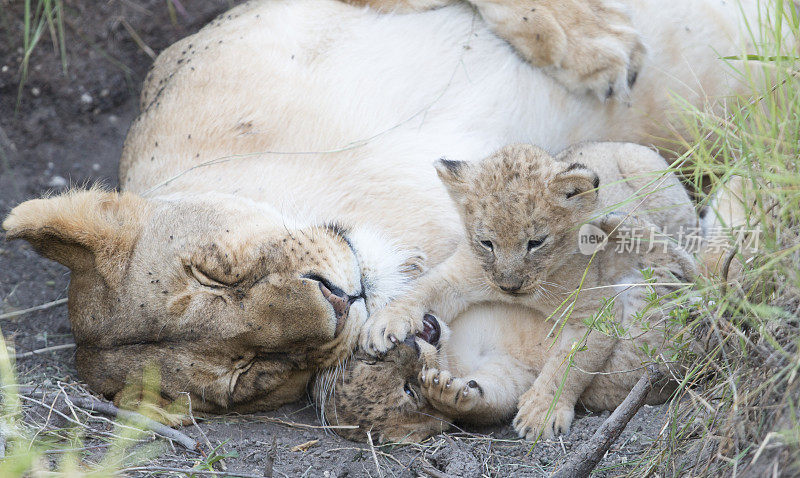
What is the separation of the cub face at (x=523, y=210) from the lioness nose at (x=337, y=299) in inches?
22.0

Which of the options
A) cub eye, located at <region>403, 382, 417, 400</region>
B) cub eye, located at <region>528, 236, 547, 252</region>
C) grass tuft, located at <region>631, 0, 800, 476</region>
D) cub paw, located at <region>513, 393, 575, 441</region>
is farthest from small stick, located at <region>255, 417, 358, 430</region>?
grass tuft, located at <region>631, 0, 800, 476</region>

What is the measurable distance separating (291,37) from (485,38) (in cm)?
98

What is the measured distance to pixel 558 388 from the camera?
3.19 meters

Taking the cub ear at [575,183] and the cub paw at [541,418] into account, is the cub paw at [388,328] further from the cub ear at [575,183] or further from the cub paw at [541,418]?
the cub ear at [575,183]

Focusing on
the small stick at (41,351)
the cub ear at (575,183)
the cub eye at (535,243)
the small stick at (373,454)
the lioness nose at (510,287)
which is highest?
the cub ear at (575,183)

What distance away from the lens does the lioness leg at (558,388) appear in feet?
10.5

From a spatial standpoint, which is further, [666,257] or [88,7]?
[88,7]

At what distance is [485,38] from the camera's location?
13.5ft

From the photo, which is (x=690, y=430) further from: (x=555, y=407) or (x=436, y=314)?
(x=436, y=314)

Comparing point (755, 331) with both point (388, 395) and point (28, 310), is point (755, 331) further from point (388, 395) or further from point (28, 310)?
point (28, 310)

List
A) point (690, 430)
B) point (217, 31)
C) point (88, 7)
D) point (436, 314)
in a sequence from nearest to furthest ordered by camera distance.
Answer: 1. point (690, 430)
2. point (436, 314)
3. point (217, 31)
4. point (88, 7)

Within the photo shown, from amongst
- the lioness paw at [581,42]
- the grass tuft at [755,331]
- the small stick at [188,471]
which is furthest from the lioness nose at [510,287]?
the lioness paw at [581,42]

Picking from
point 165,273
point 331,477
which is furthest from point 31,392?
point 331,477

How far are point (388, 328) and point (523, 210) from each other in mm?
707
